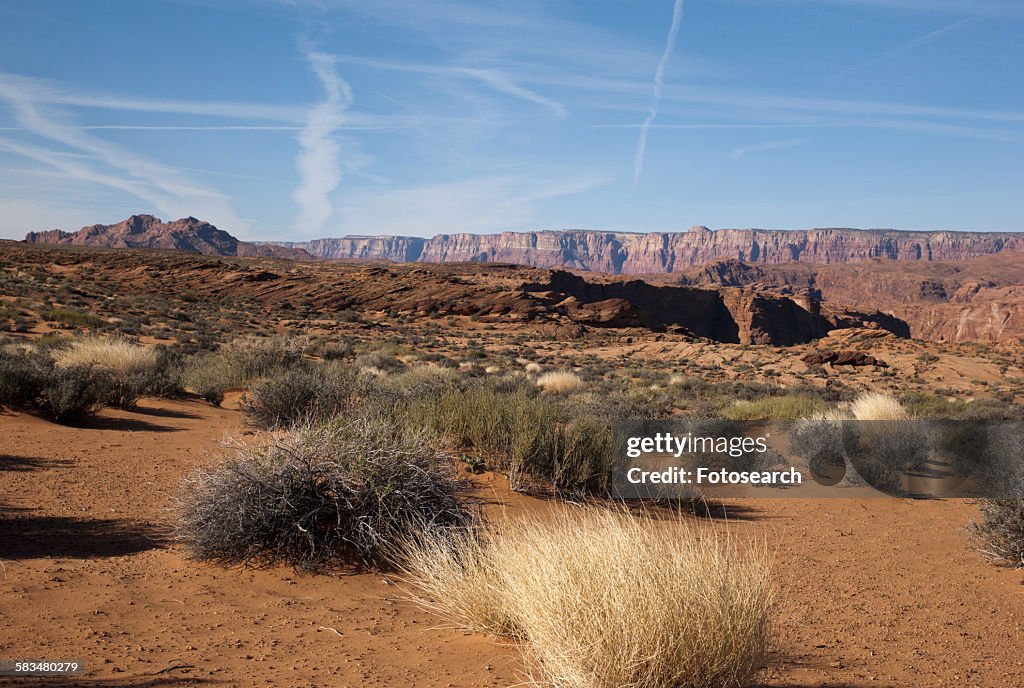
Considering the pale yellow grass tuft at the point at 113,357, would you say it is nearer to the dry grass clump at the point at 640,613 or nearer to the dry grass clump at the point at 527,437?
the dry grass clump at the point at 527,437

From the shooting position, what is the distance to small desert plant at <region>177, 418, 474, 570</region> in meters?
5.09

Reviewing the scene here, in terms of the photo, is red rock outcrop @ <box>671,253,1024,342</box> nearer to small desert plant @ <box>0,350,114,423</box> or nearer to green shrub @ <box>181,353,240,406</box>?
green shrub @ <box>181,353,240,406</box>

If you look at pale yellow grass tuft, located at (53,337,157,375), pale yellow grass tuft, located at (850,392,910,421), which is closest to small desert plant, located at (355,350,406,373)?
pale yellow grass tuft, located at (53,337,157,375)

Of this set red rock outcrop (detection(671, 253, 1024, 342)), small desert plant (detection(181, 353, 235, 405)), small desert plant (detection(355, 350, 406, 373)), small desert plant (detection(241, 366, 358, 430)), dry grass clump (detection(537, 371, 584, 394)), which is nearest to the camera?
small desert plant (detection(241, 366, 358, 430))

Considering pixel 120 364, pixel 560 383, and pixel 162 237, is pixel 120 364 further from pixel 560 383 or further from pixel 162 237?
pixel 162 237

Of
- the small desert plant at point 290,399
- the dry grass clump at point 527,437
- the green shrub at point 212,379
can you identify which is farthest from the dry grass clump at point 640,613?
the green shrub at point 212,379

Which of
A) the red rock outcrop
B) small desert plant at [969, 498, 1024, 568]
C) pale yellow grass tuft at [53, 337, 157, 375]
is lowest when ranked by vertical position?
small desert plant at [969, 498, 1024, 568]

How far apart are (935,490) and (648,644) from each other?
9.96 m

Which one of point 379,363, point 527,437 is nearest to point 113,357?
point 379,363

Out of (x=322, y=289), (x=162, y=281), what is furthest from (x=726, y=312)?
(x=162, y=281)

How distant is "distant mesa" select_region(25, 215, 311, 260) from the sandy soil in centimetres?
15264

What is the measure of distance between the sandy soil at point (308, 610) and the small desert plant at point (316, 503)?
0.75ft

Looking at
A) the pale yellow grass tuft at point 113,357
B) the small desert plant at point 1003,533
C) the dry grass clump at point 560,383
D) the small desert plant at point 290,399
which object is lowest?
the small desert plant at point 1003,533

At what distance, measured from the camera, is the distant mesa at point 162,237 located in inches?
6142
